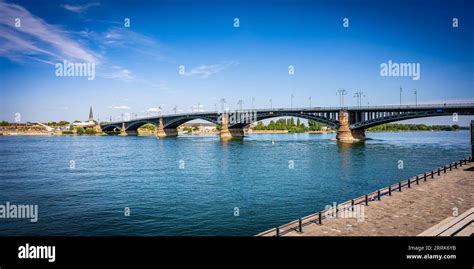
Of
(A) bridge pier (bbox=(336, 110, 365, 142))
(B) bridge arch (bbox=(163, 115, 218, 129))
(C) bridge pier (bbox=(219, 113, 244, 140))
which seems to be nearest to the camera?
(A) bridge pier (bbox=(336, 110, 365, 142))

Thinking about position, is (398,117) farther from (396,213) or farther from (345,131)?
(396,213)

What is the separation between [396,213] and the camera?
1550cm

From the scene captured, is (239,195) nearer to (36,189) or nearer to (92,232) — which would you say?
(92,232)

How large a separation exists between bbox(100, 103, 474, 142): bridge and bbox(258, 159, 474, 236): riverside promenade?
57.5 meters

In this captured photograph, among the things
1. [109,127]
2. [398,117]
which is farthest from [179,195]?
[109,127]

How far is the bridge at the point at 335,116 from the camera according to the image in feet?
268

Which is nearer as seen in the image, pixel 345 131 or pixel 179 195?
pixel 179 195

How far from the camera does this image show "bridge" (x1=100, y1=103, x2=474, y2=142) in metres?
81.8

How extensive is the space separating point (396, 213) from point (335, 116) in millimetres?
89673

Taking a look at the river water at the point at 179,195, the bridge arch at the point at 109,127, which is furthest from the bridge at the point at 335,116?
the river water at the point at 179,195

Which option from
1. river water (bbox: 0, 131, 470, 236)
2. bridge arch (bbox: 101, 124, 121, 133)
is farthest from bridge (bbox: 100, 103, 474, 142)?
river water (bbox: 0, 131, 470, 236)

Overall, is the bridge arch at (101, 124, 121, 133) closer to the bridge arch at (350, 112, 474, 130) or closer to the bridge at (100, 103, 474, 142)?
the bridge at (100, 103, 474, 142)
